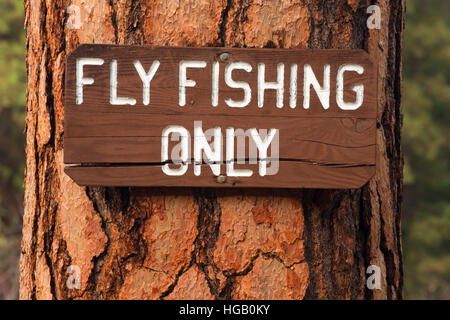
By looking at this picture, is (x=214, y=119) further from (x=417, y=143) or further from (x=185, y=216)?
(x=417, y=143)

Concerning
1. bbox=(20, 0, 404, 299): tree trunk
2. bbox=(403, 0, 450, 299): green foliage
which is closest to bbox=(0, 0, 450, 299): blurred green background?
bbox=(403, 0, 450, 299): green foliage

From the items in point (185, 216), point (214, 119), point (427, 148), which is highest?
point (427, 148)

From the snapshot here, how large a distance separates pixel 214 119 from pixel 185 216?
0.25 metres

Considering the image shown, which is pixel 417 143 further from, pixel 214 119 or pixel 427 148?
pixel 214 119

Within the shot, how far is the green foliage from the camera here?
9312 mm

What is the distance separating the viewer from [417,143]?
9.48 m

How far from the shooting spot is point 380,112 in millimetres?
1519

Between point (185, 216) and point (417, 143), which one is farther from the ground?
point (417, 143)

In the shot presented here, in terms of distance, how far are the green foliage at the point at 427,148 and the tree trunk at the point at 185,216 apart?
7.43 meters

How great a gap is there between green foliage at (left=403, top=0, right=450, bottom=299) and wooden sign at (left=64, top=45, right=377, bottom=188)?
24.5ft

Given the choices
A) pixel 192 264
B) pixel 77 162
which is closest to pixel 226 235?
pixel 192 264

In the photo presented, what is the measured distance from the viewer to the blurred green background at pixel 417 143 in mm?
7582

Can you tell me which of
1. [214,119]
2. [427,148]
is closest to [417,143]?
[427,148]

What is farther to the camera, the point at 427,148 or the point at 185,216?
the point at 427,148
